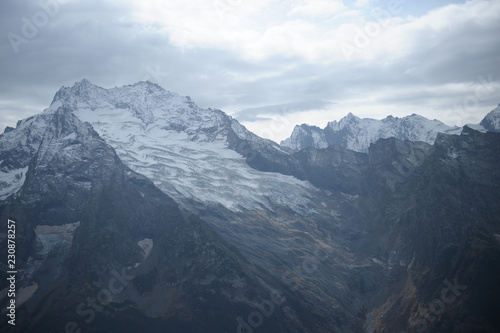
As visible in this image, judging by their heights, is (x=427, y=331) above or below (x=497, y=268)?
below

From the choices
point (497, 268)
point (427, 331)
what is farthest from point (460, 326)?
point (497, 268)

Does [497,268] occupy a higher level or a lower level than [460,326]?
higher

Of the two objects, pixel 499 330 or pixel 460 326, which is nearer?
pixel 499 330

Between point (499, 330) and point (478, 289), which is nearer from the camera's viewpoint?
point (499, 330)

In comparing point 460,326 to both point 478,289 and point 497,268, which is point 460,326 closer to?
point 478,289

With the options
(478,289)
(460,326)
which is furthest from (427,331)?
(478,289)

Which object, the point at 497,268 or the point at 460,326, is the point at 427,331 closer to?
the point at 460,326

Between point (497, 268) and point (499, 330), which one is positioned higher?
point (497, 268)

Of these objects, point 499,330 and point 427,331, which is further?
point 427,331
